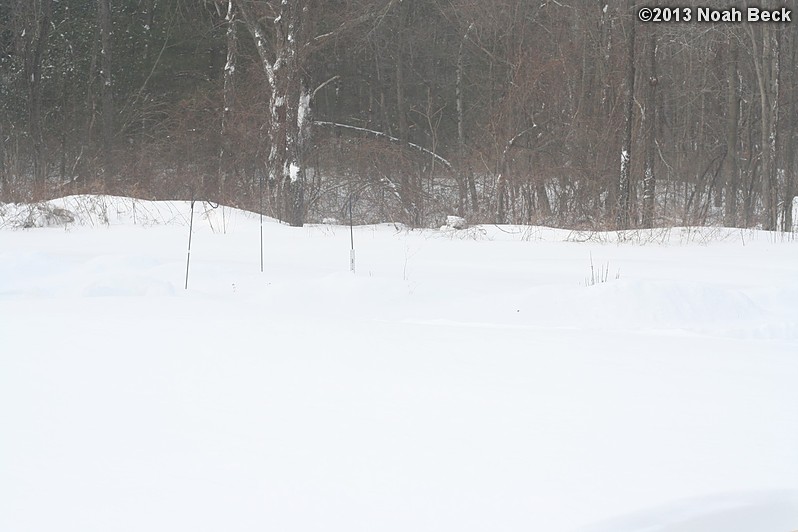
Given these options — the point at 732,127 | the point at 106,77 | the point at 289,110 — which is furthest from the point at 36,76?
the point at 732,127

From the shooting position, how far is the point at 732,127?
19438 mm

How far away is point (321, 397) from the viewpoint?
353 centimetres

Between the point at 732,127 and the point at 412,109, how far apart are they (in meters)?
7.68

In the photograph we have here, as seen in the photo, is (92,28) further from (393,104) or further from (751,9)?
(751,9)

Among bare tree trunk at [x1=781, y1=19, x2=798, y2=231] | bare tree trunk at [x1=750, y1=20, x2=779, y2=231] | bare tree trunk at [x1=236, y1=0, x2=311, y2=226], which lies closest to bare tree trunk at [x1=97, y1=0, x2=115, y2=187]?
bare tree trunk at [x1=236, y1=0, x2=311, y2=226]


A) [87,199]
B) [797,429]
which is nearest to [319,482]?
[797,429]

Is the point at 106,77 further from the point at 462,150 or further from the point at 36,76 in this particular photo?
the point at 462,150

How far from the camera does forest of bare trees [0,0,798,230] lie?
1603 cm

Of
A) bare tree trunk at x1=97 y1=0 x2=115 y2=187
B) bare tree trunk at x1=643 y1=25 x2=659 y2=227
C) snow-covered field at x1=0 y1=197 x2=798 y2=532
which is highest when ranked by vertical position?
bare tree trunk at x1=97 y1=0 x2=115 y2=187

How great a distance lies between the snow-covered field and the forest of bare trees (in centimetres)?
731

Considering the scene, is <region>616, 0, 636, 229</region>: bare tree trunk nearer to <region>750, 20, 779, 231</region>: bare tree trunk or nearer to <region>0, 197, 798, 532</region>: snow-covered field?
<region>750, 20, 779, 231</region>: bare tree trunk

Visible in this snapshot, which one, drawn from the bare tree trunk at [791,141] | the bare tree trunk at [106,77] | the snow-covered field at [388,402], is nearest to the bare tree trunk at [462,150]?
the bare tree trunk at [791,141]

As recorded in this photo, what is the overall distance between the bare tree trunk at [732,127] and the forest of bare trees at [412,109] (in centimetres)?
5

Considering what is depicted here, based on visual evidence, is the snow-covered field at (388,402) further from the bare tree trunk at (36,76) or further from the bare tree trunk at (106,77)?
the bare tree trunk at (106,77)
